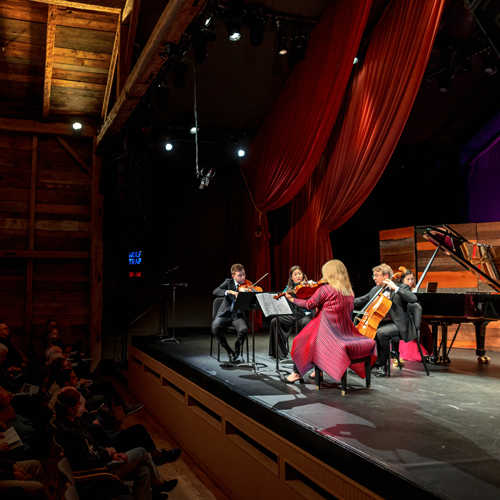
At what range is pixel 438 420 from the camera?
297cm

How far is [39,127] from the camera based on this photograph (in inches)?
304

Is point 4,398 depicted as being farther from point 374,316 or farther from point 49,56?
point 49,56

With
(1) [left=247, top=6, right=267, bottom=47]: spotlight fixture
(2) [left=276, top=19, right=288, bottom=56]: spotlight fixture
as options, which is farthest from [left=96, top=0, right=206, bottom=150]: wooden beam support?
(2) [left=276, top=19, right=288, bottom=56]: spotlight fixture

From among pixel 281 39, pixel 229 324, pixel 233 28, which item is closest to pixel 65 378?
pixel 229 324

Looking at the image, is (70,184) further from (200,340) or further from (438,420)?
(438,420)

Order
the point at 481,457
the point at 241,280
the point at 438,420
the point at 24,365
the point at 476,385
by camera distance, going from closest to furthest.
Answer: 1. the point at 481,457
2. the point at 438,420
3. the point at 476,385
4. the point at 241,280
5. the point at 24,365

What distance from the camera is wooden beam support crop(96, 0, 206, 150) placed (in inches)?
150

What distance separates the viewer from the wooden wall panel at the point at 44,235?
7.61 metres

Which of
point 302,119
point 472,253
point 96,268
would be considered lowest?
point 472,253

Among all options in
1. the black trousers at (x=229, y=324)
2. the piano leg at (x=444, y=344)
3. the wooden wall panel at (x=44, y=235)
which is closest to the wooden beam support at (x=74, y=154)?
the wooden wall panel at (x=44, y=235)

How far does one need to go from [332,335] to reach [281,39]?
513 cm

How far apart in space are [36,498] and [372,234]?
28.5 ft

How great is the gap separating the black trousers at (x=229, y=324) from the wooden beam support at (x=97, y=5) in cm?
446

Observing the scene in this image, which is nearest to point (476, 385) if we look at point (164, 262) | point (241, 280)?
point (241, 280)
